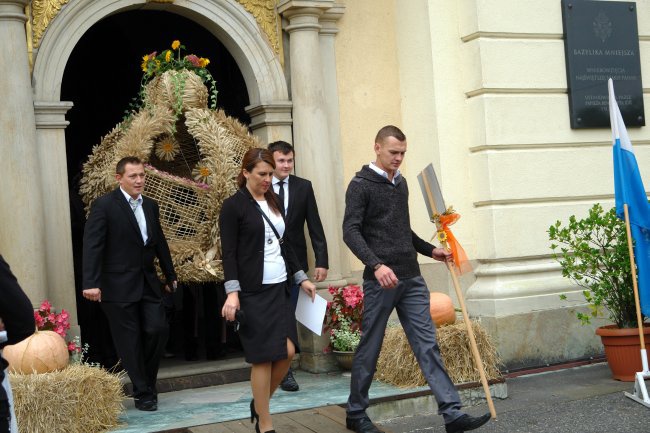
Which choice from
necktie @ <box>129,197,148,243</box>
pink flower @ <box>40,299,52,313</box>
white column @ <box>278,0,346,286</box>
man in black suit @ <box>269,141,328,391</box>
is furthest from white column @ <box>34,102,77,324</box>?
white column @ <box>278,0,346,286</box>

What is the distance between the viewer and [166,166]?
348 inches

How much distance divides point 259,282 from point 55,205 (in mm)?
2738

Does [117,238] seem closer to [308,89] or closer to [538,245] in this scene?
[308,89]

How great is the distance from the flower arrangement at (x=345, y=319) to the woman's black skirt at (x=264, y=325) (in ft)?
8.58

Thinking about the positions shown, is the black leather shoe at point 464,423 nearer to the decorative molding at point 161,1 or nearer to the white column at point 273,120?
the white column at point 273,120

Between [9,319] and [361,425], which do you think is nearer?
[9,319]

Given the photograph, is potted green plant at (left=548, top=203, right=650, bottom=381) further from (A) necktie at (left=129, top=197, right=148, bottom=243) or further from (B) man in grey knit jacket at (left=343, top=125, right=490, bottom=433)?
(A) necktie at (left=129, top=197, right=148, bottom=243)

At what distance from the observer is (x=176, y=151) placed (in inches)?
332

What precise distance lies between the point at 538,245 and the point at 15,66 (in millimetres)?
Result: 4674

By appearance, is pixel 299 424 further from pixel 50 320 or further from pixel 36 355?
pixel 50 320

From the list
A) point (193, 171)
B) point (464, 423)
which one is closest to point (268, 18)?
point (193, 171)

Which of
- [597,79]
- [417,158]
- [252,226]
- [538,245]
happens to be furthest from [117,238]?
[597,79]

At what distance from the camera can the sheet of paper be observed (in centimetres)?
621

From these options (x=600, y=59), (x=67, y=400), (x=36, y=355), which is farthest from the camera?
(x=600, y=59)
